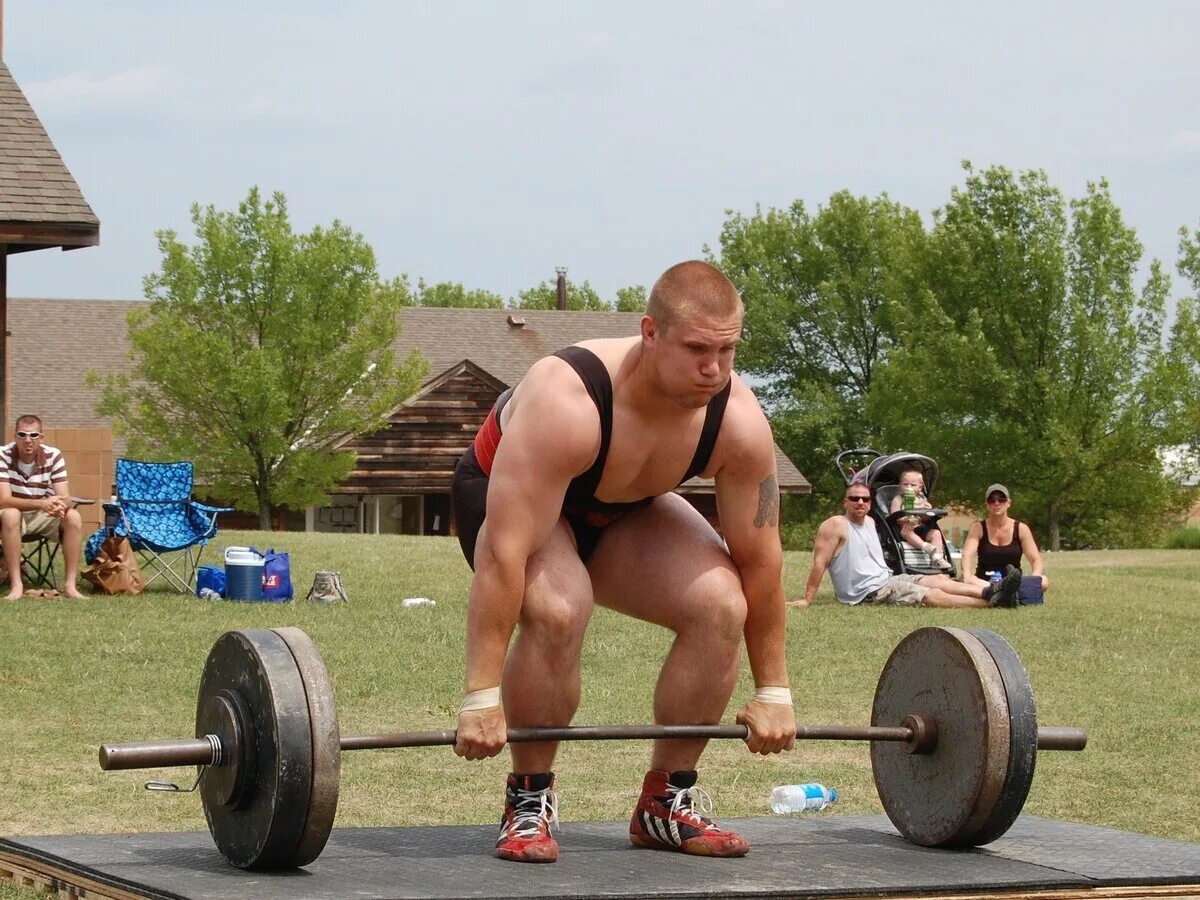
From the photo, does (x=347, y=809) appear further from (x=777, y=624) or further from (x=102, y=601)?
(x=102, y=601)

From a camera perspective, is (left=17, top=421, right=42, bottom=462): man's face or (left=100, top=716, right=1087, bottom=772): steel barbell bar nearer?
(left=100, top=716, right=1087, bottom=772): steel barbell bar

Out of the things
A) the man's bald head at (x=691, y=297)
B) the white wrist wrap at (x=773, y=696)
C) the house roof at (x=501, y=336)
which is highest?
the house roof at (x=501, y=336)

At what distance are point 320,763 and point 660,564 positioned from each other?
111 centimetres

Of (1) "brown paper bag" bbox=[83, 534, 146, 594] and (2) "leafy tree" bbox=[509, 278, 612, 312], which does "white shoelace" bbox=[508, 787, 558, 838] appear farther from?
(2) "leafy tree" bbox=[509, 278, 612, 312]

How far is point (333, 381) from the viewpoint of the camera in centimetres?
3756

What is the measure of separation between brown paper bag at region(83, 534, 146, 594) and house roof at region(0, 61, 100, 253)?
3.23 m

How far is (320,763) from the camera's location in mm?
4504

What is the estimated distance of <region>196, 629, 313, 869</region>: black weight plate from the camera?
4.49m

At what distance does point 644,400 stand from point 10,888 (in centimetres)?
230

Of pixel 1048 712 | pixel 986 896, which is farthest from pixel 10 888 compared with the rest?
pixel 1048 712

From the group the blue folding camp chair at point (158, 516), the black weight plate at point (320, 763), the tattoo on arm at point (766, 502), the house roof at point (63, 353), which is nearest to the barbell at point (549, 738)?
the black weight plate at point (320, 763)

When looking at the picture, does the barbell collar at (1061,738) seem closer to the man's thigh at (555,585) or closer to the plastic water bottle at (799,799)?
the man's thigh at (555,585)

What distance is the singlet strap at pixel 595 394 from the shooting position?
15.6ft

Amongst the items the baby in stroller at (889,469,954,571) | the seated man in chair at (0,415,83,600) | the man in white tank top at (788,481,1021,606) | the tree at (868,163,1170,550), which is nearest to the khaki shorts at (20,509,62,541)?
the seated man in chair at (0,415,83,600)
